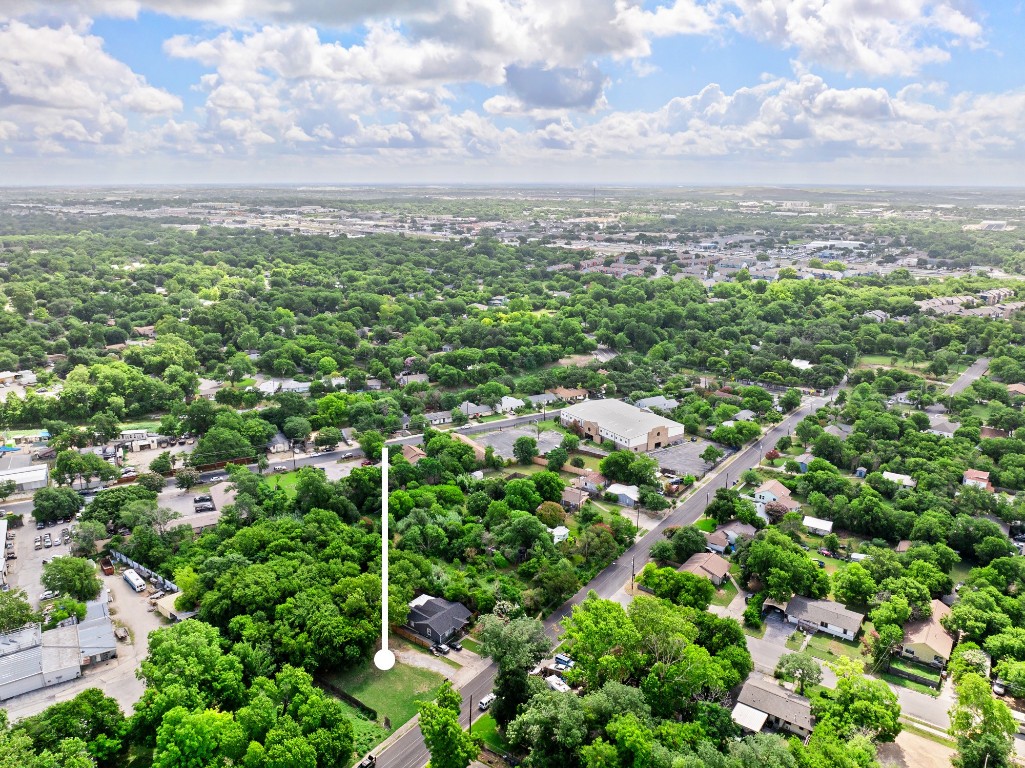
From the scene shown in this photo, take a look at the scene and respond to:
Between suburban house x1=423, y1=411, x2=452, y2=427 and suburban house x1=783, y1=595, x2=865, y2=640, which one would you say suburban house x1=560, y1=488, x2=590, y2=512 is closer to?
suburban house x1=783, y1=595, x2=865, y2=640

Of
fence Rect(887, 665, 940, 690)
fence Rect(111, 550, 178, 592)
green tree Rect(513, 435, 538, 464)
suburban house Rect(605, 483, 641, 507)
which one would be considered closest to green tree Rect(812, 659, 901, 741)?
fence Rect(887, 665, 940, 690)

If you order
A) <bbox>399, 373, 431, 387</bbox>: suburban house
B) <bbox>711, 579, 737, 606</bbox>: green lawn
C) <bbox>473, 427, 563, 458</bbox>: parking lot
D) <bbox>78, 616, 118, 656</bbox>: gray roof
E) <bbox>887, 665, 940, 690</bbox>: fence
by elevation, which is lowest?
<bbox>887, 665, 940, 690</bbox>: fence

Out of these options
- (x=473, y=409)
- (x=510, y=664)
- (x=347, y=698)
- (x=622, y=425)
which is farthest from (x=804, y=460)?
(x=347, y=698)

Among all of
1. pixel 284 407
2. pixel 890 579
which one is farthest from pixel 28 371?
pixel 890 579

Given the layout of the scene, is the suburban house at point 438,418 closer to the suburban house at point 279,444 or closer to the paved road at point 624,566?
the suburban house at point 279,444

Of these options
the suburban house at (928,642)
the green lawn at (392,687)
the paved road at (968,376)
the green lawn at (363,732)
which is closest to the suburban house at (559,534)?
the green lawn at (392,687)

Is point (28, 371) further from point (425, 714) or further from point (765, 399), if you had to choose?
point (765, 399)

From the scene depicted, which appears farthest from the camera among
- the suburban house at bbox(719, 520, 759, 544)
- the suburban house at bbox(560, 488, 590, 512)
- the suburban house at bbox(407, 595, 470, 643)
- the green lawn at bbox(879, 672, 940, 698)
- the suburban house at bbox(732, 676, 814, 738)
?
the suburban house at bbox(560, 488, 590, 512)
